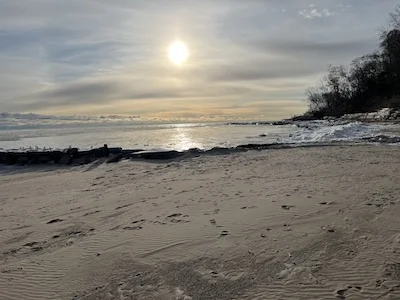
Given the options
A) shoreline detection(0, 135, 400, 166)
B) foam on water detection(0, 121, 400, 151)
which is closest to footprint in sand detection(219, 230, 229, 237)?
shoreline detection(0, 135, 400, 166)

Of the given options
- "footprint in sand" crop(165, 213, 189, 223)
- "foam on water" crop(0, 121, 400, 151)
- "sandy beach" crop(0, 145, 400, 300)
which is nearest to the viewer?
"sandy beach" crop(0, 145, 400, 300)

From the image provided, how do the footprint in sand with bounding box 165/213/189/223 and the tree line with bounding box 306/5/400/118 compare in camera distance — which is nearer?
the footprint in sand with bounding box 165/213/189/223

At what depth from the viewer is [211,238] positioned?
592 centimetres

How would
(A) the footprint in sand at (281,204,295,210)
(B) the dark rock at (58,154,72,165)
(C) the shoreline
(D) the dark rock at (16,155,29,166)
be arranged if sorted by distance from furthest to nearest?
(D) the dark rock at (16,155,29,166) → (B) the dark rock at (58,154,72,165) → (C) the shoreline → (A) the footprint in sand at (281,204,295,210)

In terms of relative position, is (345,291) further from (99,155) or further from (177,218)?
(99,155)

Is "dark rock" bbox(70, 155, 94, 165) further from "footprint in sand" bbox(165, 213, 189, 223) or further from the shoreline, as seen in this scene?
"footprint in sand" bbox(165, 213, 189, 223)

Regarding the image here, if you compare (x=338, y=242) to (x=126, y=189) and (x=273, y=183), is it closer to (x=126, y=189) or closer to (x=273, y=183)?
(x=273, y=183)

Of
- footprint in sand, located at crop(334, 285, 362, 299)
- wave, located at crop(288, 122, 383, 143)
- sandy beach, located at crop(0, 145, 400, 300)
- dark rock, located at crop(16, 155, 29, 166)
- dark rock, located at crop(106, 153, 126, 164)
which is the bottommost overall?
footprint in sand, located at crop(334, 285, 362, 299)

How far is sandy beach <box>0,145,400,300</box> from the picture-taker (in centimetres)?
445

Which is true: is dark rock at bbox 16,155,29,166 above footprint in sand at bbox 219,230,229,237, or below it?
above

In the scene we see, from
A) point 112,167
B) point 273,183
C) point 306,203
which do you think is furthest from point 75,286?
point 112,167

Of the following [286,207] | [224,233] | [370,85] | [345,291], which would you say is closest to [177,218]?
[224,233]

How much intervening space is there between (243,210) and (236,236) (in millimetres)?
1485

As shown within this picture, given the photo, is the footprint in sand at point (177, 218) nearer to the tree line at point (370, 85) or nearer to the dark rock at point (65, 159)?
the dark rock at point (65, 159)
